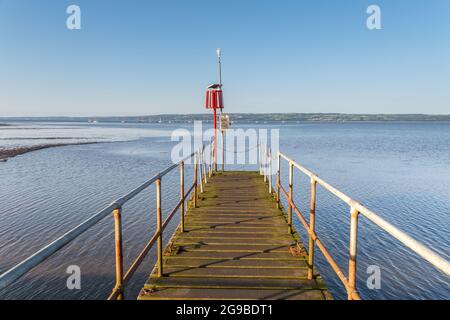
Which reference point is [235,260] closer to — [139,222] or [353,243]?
[353,243]

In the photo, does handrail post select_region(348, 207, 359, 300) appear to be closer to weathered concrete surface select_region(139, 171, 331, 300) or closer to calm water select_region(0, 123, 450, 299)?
weathered concrete surface select_region(139, 171, 331, 300)

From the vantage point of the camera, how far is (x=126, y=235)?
35.1 feet

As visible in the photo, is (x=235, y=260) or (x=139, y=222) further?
(x=139, y=222)

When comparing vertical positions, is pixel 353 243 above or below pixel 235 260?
above

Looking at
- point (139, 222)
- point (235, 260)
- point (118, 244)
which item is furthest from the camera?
point (139, 222)

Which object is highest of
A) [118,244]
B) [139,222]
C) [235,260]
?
[118,244]

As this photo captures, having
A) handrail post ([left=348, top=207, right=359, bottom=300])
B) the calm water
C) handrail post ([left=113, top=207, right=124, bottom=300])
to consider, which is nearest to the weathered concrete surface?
handrail post ([left=113, top=207, right=124, bottom=300])

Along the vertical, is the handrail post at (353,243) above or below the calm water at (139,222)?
above

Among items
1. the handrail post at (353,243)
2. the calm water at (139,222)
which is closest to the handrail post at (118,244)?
the handrail post at (353,243)

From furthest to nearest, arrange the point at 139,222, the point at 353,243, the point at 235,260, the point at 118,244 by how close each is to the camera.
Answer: the point at 139,222, the point at 235,260, the point at 118,244, the point at 353,243

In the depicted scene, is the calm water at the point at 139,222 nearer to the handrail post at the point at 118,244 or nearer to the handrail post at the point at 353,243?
the handrail post at the point at 118,244

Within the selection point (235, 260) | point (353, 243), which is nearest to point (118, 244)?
point (353, 243)

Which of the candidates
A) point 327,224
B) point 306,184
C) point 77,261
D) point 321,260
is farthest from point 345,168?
point 77,261

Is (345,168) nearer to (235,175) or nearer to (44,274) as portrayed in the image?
(235,175)
